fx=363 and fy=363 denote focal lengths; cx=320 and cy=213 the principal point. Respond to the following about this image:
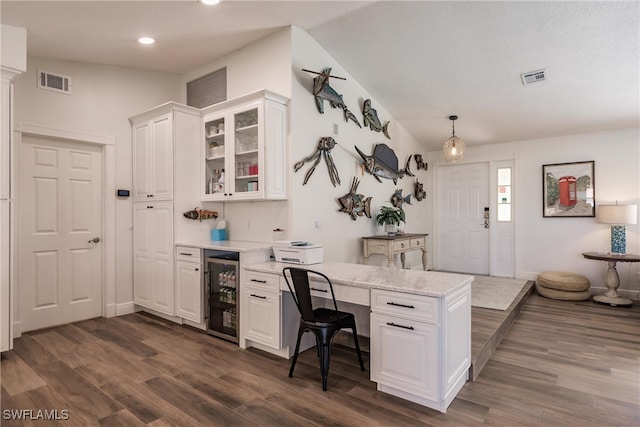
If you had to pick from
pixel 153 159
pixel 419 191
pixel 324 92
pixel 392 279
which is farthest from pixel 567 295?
pixel 153 159

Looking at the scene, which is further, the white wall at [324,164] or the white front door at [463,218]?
the white front door at [463,218]

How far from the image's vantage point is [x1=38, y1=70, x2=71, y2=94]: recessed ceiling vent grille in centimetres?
378

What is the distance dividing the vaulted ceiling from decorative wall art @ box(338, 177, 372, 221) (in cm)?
139

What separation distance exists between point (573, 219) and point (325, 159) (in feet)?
13.4

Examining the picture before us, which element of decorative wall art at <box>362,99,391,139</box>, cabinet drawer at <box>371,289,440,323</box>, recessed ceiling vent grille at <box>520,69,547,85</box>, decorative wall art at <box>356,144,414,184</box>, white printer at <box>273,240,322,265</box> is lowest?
cabinet drawer at <box>371,289,440,323</box>

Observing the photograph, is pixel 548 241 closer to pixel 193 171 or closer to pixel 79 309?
pixel 193 171

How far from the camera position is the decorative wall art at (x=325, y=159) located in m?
3.67

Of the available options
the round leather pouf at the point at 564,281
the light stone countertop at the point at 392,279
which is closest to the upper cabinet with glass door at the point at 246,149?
the light stone countertop at the point at 392,279

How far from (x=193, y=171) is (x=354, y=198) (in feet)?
6.22

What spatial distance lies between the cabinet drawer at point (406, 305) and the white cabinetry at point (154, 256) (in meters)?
2.51

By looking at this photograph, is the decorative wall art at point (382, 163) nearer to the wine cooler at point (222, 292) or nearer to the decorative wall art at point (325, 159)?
the decorative wall art at point (325, 159)

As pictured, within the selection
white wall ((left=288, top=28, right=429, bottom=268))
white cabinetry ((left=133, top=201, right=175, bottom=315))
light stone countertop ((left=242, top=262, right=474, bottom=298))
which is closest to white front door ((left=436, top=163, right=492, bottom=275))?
white wall ((left=288, top=28, right=429, bottom=268))

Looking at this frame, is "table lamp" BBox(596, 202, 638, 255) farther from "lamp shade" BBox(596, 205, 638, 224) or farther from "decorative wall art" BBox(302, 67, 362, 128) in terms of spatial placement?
"decorative wall art" BBox(302, 67, 362, 128)

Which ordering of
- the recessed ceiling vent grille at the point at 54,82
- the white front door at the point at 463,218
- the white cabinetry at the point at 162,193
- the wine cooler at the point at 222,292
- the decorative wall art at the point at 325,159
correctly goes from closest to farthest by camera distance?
1. the wine cooler at the point at 222,292
2. the decorative wall art at the point at 325,159
3. the recessed ceiling vent grille at the point at 54,82
4. the white cabinetry at the point at 162,193
5. the white front door at the point at 463,218
